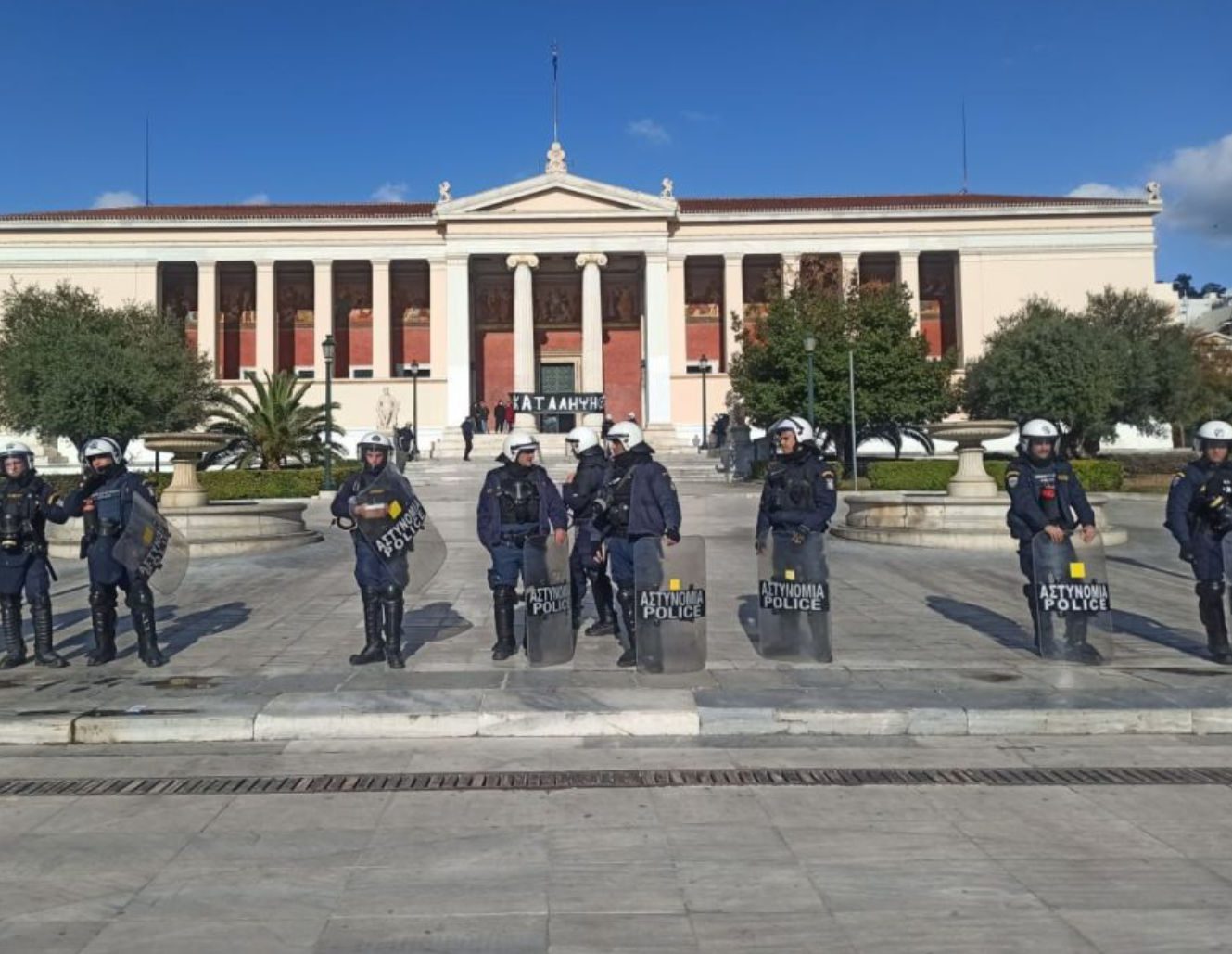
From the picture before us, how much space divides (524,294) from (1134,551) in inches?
1552

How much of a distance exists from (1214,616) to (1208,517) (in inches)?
33.3

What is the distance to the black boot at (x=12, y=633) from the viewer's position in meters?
8.23

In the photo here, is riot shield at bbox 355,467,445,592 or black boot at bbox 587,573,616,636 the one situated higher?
riot shield at bbox 355,467,445,592

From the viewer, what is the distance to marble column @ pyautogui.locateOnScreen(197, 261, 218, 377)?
53.2 m

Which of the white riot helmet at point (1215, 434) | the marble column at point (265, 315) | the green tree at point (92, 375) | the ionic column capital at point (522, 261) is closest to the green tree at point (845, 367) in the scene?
the ionic column capital at point (522, 261)

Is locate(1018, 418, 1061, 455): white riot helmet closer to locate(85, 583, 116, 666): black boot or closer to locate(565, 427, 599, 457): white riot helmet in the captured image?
locate(565, 427, 599, 457): white riot helmet

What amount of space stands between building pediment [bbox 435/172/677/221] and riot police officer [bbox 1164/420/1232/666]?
4605cm

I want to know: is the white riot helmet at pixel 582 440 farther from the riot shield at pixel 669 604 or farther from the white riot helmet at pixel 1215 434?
the white riot helmet at pixel 1215 434

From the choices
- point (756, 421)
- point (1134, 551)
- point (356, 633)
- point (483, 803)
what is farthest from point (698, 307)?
point (483, 803)

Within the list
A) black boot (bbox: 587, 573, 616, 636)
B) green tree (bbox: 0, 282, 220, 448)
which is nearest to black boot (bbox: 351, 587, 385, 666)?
black boot (bbox: 587, 573, 616, 636)

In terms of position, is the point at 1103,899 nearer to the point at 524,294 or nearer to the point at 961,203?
the point at 524,294

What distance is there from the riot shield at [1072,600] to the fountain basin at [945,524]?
8.36 meters

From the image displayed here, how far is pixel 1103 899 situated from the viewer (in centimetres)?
384

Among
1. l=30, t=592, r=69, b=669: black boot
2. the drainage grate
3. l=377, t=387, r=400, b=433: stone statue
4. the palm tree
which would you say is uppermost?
l=377, t=387, r=400, b=433: stone statue
